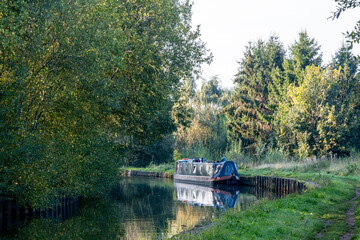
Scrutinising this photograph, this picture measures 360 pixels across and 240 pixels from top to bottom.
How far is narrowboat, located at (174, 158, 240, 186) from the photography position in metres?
27.4

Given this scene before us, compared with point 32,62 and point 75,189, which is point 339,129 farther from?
point 32,62

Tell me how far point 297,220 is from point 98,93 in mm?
8425

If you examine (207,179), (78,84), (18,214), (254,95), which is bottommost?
(207,179)

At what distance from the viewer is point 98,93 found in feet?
47.8

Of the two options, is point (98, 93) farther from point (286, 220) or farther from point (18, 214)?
point (286, 220)

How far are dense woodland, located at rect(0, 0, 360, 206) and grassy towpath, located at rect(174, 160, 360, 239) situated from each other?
3524mm

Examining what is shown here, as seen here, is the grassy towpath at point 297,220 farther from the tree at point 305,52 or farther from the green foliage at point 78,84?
the tree at point 305,52

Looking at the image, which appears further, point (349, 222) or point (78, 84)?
point (78, 84)

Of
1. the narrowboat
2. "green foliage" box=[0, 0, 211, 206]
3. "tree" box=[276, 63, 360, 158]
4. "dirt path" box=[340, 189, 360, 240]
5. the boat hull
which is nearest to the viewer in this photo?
"dirt path" box=[340, 189, 360, 240]

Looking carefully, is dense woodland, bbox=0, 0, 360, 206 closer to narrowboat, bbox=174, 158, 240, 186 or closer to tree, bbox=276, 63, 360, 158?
tree, bbox=276, 63, 360, 158

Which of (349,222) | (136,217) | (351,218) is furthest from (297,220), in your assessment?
(136,217)

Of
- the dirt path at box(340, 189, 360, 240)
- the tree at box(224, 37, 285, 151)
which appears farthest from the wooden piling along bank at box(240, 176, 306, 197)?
the tree at box(224, 37, 285, 151)

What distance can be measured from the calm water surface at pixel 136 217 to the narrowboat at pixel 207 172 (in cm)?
307

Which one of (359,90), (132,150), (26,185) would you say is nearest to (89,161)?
(26,185)
